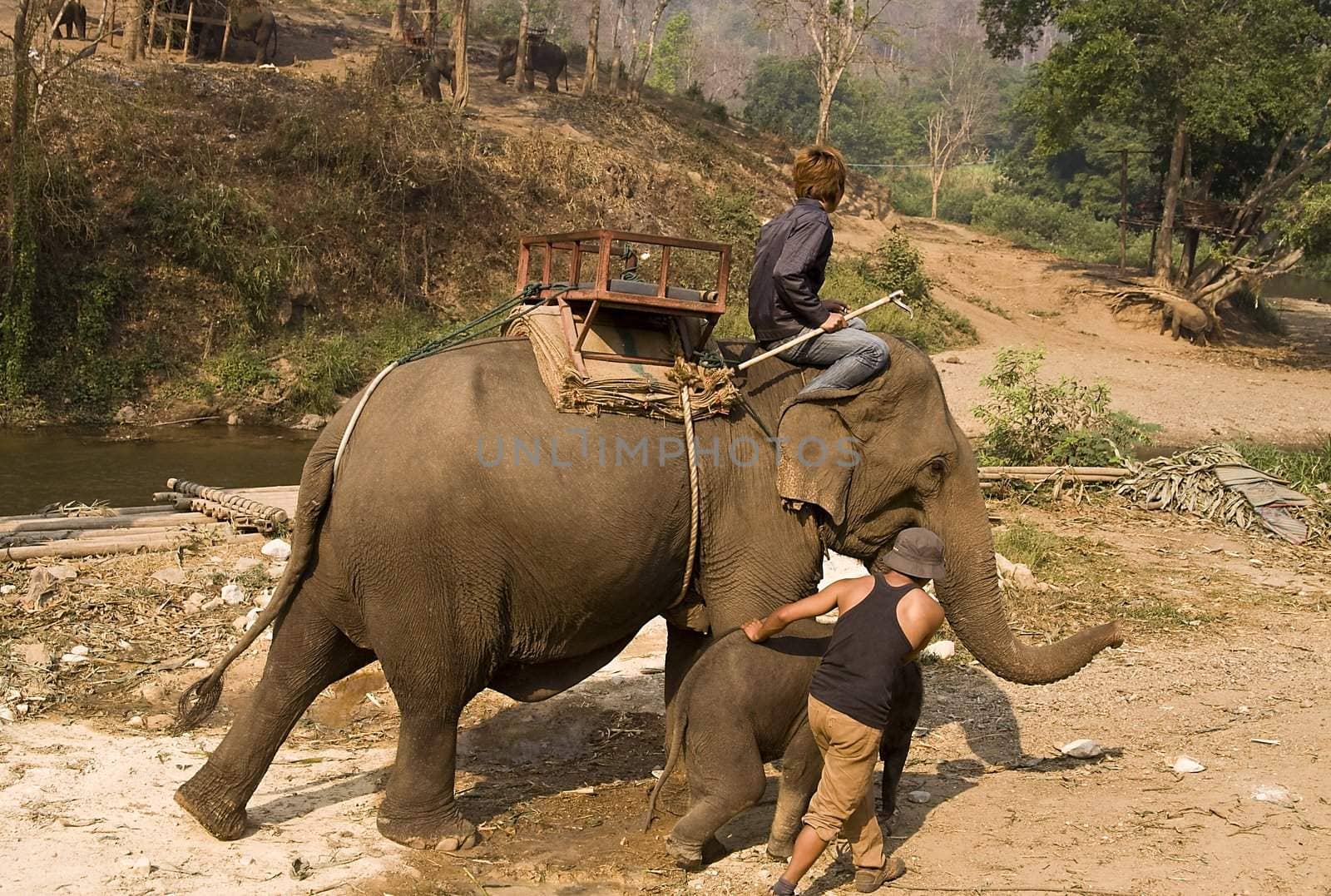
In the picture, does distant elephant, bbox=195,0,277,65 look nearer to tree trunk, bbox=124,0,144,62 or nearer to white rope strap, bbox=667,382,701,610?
tree trunk, bbox=124,0,144,62

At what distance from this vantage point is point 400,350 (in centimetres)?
2219

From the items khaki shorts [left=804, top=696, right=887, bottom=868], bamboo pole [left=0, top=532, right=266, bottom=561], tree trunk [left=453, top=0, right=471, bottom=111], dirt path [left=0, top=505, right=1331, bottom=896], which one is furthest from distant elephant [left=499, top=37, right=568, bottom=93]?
khaki shorts [left=804, top=696, right=887, bottom=868]

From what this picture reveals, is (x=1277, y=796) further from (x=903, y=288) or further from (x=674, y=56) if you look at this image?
(x=674, y=56)

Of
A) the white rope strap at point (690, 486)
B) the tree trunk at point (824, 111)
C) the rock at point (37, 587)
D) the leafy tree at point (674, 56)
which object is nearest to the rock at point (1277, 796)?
the white rope strap at point (690, 486)

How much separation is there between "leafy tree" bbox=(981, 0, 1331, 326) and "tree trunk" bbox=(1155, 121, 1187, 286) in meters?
0.05

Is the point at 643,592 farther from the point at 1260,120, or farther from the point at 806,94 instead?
the point at 806,94

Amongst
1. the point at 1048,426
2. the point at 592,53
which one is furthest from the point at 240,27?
the point at 1048,426

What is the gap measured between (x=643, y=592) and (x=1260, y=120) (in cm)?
2899

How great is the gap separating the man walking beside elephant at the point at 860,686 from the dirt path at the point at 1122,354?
15.0m

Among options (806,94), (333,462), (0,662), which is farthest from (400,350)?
(806,94)

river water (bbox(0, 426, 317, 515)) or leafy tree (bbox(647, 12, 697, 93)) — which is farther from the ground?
leafy tree (bbox(647, 12, 697, 93))

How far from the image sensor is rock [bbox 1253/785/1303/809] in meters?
5.73

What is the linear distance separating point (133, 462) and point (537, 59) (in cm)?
2150

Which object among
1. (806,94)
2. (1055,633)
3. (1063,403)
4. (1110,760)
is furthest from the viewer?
(806,94)
